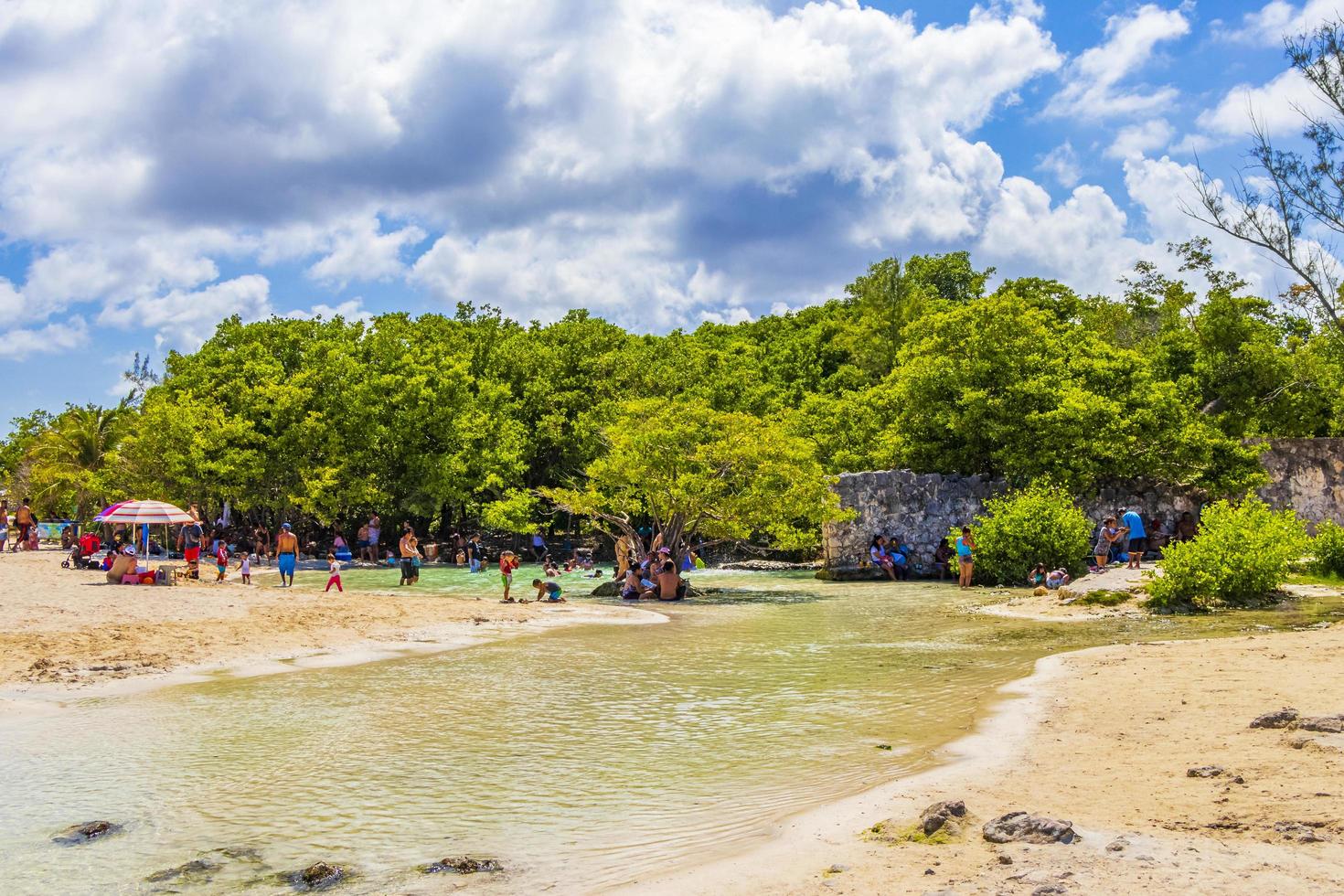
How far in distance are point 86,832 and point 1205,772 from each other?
25.6 ft

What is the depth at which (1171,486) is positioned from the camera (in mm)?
30328

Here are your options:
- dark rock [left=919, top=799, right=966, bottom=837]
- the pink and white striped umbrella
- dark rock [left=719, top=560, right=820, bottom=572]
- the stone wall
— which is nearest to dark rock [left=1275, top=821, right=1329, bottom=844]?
dark rock [left=919, top=799, right=966, bottom=837]

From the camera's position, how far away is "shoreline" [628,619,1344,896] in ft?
15.7

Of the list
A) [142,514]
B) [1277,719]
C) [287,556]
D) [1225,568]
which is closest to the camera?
[1277,719]

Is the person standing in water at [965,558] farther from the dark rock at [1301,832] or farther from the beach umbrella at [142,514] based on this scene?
the dark rock at [1301,832]

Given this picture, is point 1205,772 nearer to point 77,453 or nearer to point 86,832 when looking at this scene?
point 86,832

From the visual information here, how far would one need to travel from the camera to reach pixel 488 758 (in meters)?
8.38

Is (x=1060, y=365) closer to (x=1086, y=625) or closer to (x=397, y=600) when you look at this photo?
(x=1086, y=625)

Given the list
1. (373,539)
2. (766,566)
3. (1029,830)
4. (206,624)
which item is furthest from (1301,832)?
(373,539)

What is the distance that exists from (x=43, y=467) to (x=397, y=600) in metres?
32.2

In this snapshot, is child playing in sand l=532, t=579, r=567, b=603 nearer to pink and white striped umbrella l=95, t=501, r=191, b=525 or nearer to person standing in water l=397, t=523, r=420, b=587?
person standing in water l=397, t=523, r=420, b=587

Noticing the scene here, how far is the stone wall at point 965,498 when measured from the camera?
99.1ft

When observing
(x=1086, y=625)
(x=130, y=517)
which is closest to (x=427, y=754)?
(x=1086, y=625)

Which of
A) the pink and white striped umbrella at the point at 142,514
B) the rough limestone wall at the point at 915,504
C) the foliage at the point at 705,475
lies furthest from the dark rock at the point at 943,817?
the rough limestone wall at the point at 915,504
